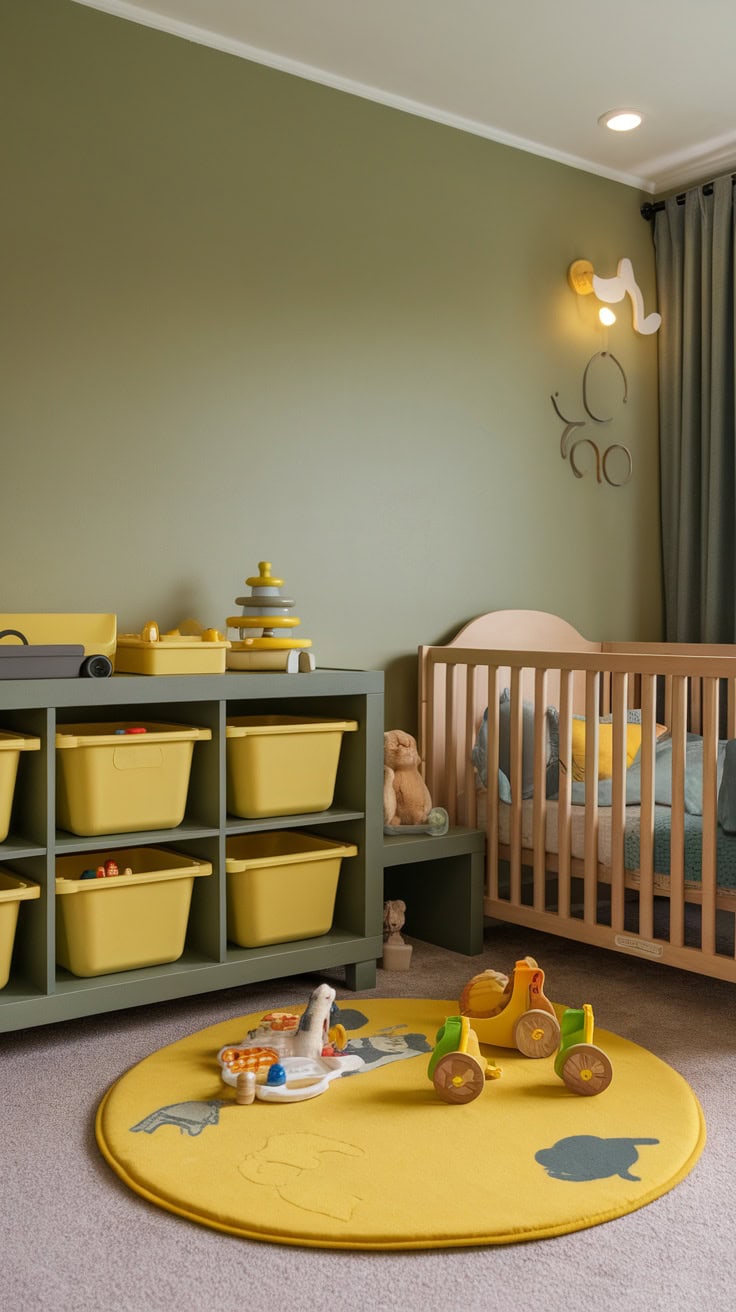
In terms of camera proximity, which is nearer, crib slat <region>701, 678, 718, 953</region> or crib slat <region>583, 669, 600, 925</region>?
crib slat <region>701, 678, 718, 953</region>

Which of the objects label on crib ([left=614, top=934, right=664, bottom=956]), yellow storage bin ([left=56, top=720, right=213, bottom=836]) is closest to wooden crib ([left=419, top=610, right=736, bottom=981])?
label on crib ([left=614, top=934, right=664, bottom=956])

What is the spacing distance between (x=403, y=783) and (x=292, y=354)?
3.79 ft

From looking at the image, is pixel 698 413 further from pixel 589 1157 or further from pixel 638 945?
pixel 589 1157

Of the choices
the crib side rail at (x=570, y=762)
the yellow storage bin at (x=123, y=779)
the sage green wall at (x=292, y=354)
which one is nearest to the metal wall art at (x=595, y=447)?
the sage green wall at (x=292, y=354)

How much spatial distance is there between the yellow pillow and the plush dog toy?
0.40 metres

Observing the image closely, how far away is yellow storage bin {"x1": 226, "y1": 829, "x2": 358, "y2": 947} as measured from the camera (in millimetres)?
2400

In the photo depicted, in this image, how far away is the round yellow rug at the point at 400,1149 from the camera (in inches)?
60.2

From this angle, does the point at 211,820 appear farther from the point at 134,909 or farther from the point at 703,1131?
the point at 703,1131

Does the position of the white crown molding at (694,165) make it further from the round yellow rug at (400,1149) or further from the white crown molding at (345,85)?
the round yellow rug at (400,1149)

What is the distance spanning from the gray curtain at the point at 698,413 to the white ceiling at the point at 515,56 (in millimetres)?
277

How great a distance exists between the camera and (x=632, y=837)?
259 cm

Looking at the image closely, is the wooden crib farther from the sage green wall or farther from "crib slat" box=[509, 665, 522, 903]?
the sage green wall

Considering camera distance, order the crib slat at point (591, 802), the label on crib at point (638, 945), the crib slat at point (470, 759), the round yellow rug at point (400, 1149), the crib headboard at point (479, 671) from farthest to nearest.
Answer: the crib headboard at point (479, 671) < the crib slat at point (470, 759) < the crib slat at point (591, 802) < the label on crib at point (638, 945) < the round yellow rug at point (400, 1149)

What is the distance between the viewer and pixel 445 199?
324 cm
